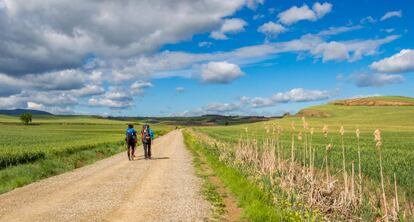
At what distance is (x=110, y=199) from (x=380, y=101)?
453 ft

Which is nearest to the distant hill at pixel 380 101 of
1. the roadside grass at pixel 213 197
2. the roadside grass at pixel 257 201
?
the roadside grass at pixel 213 197

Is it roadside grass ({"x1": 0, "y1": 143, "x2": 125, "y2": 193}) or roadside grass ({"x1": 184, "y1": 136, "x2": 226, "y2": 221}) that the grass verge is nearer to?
roadside grass ({"x1": 0, "y1": 143, "x2": 125, "y2": 193})

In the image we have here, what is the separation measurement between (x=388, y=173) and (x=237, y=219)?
927 centimetres

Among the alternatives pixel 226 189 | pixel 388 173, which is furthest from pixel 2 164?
pixel 388 173

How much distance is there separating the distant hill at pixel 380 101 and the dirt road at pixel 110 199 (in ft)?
418

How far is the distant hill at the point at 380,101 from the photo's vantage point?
134 metres

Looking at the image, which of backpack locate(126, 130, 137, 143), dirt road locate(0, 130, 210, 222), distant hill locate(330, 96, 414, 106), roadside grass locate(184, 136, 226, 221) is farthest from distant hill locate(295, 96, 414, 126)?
dirt road locate(0, 130, 210, 222)

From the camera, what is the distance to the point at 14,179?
19.4 m

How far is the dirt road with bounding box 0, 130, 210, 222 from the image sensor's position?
11789mm

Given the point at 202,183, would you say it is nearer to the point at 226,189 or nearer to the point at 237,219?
the point at 226,189

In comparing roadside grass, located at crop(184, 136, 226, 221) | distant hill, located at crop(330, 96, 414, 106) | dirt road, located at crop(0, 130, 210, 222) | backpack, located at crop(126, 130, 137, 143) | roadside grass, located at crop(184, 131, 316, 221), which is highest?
distant hill, located at crop(330, 96, 414, 106)

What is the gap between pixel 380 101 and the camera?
139125 millimetres

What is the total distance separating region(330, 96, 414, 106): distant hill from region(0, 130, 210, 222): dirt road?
418 feet

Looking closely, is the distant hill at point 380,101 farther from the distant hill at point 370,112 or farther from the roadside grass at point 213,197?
the roadside grass at point 213,197
